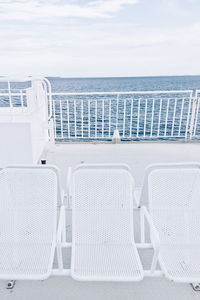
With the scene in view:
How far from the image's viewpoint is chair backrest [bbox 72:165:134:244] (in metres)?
1.34

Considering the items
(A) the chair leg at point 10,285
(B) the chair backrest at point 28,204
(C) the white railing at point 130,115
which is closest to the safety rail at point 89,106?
(C) the white railing at point 130,115

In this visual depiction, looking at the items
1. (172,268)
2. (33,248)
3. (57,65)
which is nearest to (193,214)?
(172,268)

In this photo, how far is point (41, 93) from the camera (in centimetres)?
358

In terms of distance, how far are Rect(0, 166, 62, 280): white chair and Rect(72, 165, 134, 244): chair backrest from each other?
0.49 feet

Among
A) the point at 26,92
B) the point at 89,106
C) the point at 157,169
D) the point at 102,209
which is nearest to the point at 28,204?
the point at 102,209

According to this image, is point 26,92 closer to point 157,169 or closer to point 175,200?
point 157,169

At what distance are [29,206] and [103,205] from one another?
0.50 metres

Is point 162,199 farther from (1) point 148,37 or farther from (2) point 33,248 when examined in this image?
(1) point 148,37

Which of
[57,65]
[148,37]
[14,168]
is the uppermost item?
[148,37]

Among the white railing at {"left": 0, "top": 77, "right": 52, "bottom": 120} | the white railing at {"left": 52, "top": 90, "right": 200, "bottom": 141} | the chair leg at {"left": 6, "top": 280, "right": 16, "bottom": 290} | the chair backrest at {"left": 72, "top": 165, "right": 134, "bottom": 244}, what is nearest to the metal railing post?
the white railing at {"left": 52, "top": 90, "right": 200, "bottom": 141}

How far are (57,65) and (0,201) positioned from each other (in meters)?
8.37

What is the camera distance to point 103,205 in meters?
1.36

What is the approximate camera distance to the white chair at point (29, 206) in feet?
4.34

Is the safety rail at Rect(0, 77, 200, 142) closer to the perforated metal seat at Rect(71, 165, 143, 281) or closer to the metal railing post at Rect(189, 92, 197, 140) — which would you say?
the metal railing post at Rect(189, 92, 197, 140)
